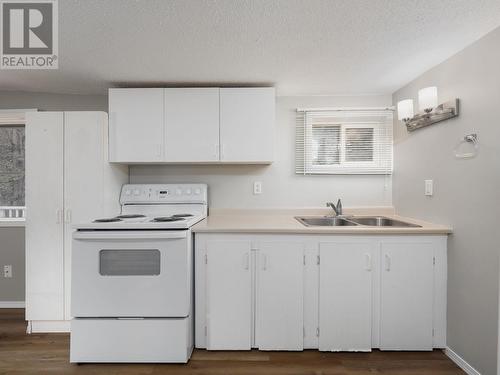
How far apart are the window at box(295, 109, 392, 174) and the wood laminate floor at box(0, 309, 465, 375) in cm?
153

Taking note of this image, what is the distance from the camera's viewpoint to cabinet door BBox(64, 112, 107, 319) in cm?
225

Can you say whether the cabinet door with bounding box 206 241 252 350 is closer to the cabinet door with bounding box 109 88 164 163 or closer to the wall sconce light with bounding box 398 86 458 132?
the cabinet door with bounding box 109 88 164 163

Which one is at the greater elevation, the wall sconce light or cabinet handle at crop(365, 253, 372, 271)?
the wall sconce light

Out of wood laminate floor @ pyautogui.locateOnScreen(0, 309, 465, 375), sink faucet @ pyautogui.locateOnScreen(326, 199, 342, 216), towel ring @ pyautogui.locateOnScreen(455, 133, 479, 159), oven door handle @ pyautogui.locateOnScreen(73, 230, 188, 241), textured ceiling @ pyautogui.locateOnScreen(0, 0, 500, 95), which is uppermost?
textured ceiling @ pyautogui.locateOnScreen(0, 0, 500, 95)

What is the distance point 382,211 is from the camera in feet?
8.86

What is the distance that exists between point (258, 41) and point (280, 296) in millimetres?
1680

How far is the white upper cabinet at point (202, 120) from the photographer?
7.91ft

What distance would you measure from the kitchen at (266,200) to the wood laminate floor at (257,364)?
0.01 m

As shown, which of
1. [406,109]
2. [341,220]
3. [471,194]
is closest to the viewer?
[471,194]

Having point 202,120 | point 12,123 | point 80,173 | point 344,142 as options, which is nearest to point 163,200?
point 80,173

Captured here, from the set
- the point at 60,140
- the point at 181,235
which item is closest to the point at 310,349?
the point at 181,235

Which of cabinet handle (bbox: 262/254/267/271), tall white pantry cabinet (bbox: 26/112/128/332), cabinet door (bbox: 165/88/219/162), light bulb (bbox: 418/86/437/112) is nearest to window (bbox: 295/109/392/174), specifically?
light bulb (bbox: 418/86/437/112)

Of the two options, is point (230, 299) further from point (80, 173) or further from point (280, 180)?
point (80, 173)

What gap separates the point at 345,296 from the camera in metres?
1.95
